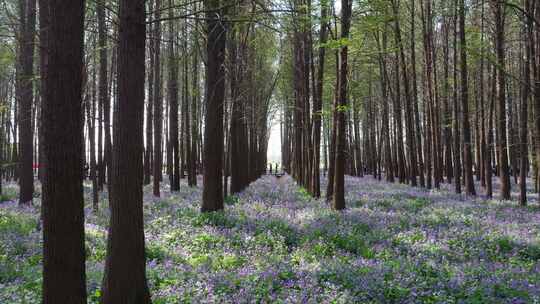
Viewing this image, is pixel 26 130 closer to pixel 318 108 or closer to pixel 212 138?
pixel 212 138

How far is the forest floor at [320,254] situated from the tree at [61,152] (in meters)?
1.80

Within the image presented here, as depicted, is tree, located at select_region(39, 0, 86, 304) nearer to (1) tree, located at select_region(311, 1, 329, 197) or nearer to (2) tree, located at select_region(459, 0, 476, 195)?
(1) tree, located at select_region(311, 1, 329, 197)

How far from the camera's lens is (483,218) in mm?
12539

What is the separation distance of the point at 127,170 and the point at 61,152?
3.95 ft

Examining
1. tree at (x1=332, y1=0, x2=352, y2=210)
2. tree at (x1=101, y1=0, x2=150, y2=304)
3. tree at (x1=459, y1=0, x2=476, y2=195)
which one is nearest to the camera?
tree at (x1=101, y1=0, x2=150, y2=304)

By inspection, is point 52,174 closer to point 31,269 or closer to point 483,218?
point 31,269

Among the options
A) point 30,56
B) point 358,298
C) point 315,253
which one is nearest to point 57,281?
point 358,298

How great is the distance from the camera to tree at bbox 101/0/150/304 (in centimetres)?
532

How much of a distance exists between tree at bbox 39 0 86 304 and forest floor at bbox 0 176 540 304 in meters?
1.80

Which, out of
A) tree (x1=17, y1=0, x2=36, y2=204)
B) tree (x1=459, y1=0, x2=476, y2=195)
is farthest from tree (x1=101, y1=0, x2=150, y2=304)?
tree (x1=459, y1=0, x2=476, y2=195)

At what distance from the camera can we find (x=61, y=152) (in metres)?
4.21

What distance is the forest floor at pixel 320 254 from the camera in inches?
242

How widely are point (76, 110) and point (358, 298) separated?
441 cm

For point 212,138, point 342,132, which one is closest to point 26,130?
point 212,138
